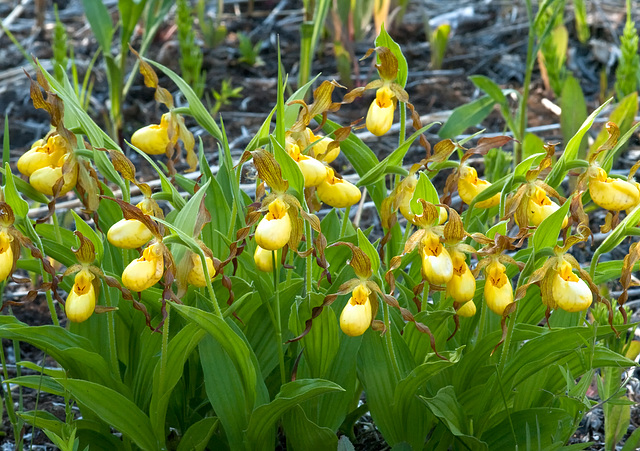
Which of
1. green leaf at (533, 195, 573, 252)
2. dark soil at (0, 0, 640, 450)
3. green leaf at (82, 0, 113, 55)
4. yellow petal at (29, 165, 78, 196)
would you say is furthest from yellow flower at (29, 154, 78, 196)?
green leaf at (82, 0, 113, 55)

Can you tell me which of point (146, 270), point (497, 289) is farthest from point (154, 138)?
point (497, 289)

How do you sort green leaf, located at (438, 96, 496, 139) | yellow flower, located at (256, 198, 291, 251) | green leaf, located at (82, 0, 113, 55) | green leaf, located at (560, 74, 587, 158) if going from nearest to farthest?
yellow flower, located at (256, 198, 291, 251)
green leaf, located at (438, 96, 496, 139)
green leaf, located at (560, 74, 587, 158)
green leaf, located at (82, 0, 113, 55)

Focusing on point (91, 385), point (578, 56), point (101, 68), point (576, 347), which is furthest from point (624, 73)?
point (101, 68)

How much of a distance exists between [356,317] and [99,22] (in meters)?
2.36

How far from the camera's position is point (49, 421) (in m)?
1.48

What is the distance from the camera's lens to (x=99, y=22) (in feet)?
10.2

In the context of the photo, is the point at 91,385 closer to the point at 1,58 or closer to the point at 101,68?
the point at 101,68

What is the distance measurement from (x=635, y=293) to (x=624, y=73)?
108cm

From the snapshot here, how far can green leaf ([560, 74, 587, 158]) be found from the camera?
2766 mm

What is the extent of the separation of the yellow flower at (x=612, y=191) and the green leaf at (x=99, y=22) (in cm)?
235

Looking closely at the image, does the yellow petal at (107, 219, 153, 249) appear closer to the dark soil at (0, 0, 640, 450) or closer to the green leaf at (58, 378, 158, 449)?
the green leaf at (58, 378, 158, 449)

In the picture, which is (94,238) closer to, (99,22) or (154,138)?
(154,138)

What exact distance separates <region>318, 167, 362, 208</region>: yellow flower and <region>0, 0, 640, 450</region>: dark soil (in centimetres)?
139

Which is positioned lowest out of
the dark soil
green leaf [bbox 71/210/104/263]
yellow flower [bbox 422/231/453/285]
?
the dark soil
